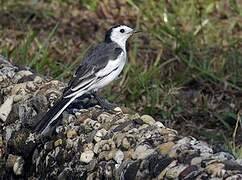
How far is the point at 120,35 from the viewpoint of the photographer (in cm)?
567

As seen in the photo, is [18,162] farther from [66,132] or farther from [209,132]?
[209,132]

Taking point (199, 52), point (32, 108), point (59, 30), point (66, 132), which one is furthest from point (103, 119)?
point (59, 30)

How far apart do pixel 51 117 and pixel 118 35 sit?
1109 millimetres

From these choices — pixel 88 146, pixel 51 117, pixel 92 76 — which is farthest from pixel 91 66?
pixel 88 146

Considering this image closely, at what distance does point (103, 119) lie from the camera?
4.64 meters

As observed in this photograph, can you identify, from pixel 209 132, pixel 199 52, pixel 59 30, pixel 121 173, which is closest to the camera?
pixel 121 173

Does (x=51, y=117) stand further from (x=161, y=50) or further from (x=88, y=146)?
(x=161, y=50)

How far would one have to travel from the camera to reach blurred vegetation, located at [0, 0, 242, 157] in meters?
5.98

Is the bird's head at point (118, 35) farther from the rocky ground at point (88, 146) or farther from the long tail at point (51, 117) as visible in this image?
the long tail at point (51, 117)

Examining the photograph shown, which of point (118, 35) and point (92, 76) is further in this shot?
point (118, 35)

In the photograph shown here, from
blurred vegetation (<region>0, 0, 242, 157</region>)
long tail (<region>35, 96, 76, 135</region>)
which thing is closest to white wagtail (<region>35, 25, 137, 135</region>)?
long tail (<region>35, 96, 76, 135</region>)

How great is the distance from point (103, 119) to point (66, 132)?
190 mm

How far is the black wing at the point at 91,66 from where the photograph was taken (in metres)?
4.96

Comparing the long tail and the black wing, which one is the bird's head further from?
the long tail
